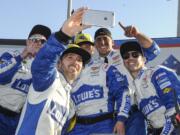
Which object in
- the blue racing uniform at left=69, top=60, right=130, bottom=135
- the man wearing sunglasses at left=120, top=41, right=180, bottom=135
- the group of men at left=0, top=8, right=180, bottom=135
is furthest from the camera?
the blue racing uniform at left=69, top=60, right=130, bottom=135

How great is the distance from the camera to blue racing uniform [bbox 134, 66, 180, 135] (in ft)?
15.6

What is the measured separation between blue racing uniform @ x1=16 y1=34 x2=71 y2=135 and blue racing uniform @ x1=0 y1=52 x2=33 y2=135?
5.26ft

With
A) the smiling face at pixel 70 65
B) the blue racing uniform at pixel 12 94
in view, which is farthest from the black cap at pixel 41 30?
the smiling face at pixel 70 65

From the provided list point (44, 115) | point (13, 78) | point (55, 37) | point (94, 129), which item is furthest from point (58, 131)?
point (13, 78)

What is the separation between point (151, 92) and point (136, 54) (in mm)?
536

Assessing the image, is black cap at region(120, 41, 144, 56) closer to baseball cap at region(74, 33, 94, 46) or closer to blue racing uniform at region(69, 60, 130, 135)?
blue racing uniform at region(69, 60, 130, 135)

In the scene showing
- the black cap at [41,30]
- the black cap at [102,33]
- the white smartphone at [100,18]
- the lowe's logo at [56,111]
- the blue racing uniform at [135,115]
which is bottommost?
the blue racing uniform at [135,115]

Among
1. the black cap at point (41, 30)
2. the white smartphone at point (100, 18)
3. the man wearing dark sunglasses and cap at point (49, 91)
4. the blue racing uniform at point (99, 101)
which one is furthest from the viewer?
the black cap at point (41, 30)

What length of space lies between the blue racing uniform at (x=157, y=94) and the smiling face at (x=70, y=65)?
96 cm

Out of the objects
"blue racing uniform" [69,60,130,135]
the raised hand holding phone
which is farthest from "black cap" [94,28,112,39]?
"blue racing uniform" [69,60,130,135]

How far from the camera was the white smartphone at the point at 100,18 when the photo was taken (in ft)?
12.2

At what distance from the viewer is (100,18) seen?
12.5 ft

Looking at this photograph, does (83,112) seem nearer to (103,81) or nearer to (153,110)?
(103,81)

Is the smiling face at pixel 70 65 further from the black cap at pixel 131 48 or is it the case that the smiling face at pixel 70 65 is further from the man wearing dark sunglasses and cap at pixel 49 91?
the black cap at pixel 131 48
